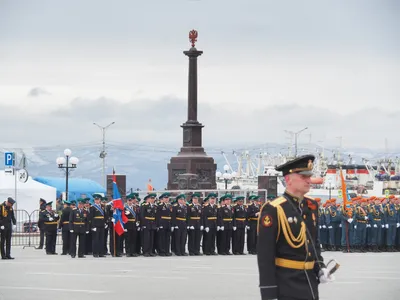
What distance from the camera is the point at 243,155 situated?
331 feet

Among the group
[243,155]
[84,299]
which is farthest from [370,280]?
[243,155]

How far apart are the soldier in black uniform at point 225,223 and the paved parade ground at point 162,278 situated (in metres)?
1.88

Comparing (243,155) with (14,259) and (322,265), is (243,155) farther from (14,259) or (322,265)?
(322,265)

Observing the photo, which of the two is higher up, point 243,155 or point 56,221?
point 243,155

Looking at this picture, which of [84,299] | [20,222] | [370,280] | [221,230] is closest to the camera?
[84,299]

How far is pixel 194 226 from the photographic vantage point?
23.0 metres

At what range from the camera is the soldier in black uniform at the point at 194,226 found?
75.6 ft

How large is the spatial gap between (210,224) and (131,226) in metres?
2.04

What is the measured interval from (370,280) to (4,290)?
577cm

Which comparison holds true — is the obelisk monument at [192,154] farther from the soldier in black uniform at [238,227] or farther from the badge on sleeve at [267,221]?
the badge on sleeve at [267,221]

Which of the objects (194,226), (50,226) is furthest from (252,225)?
(50,226)

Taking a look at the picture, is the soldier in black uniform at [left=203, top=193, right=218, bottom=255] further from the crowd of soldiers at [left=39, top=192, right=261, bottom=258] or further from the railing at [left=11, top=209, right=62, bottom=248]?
the railing at [left=11, top=209, right=62, bottom=248]

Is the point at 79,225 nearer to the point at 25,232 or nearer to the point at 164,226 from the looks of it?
the point at 164,226

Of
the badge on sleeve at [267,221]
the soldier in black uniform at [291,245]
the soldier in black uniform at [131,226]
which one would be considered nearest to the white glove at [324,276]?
the soldier in black uniform at [291,245]
